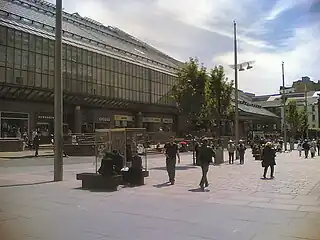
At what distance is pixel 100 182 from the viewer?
12406 millimetres

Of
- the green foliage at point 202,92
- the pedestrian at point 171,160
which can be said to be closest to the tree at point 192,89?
the green foliage at point 202,92

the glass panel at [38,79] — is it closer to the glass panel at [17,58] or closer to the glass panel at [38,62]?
the glass panel at [38,62]

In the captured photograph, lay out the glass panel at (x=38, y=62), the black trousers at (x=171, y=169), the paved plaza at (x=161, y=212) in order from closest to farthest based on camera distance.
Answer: the paved plaza at (x=161, y=212) < the black trousers at (x=171, y=169) < the glass panel at (x=38, y=62)

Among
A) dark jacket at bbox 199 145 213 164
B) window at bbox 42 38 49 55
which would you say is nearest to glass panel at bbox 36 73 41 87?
window at bbox 42 38 49 55

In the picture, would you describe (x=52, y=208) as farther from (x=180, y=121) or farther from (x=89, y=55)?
(x=180, y=121)

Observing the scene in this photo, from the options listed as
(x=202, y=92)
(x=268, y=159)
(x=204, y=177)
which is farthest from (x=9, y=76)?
(x=204, y=177)

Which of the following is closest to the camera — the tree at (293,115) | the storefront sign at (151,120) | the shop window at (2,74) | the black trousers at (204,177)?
the black trousers at (204,177)

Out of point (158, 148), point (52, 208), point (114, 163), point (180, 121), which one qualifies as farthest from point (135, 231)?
point (180, 121)

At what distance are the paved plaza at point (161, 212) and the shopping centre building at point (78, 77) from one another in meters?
20.9

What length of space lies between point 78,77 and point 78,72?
0.50 m

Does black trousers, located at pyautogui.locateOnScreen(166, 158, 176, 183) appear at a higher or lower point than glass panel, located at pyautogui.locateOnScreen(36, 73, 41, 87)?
lower

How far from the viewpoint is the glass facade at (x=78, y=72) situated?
3669 cm

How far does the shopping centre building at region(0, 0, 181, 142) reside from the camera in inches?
1467

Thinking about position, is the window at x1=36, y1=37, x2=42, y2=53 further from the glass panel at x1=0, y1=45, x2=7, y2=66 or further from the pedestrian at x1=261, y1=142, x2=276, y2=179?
the pedestrian at x1=261, y1=142, x2=276, y2=179
